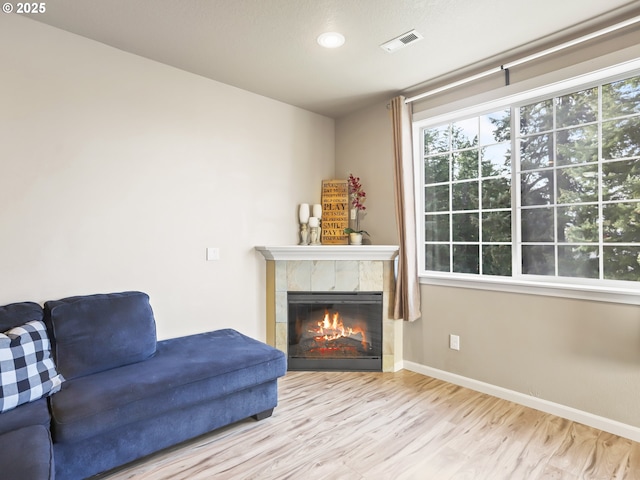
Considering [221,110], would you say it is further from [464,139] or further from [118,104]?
[464,139]

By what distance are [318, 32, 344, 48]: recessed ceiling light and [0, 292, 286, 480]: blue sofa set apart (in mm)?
2154

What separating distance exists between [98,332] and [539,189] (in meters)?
3.18

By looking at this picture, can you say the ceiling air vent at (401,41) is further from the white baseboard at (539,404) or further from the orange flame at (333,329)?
the white baseboard at (539,404)

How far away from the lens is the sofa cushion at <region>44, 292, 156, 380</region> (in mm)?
2053

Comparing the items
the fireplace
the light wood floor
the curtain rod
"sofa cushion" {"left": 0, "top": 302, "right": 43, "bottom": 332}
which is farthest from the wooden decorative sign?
"sofa cushion" {"left": 0, "top": 302, "right": 43, "bottom": 332}

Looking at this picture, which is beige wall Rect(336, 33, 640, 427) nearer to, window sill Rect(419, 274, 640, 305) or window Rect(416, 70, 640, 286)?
window sill Rect(419, 274, 640, 305)

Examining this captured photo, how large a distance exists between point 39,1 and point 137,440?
8.28ft

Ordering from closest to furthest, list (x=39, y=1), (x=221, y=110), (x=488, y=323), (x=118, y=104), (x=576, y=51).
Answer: (x=39, y=1)
(x=576, y=51)
(x=118, y=104)
(x=488, y=323)
(x=221, y=110)

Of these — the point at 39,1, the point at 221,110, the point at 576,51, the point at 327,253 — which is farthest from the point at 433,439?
the point at 39,1

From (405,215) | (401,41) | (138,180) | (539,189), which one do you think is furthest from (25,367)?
(539,189)

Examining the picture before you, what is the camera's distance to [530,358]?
263 cm

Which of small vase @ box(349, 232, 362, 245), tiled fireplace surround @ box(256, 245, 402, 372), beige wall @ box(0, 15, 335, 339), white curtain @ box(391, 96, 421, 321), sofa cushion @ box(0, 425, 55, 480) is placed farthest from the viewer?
small vase @ box(349, 232, 362, 245)

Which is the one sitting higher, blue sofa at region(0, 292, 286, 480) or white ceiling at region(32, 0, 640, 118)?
white ceiling at region(32, 0, 640, 118)

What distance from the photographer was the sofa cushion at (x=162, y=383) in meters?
1.71
